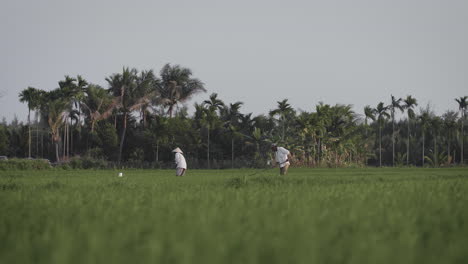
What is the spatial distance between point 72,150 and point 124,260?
55.7 metres

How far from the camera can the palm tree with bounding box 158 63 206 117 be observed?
192ft

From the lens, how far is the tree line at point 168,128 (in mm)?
48438

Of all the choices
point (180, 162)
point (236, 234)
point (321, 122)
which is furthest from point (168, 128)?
point (236, 234)

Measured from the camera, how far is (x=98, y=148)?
49.2m

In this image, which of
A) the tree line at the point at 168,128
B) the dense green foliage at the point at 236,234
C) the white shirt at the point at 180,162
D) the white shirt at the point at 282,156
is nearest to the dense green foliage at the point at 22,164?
the tree line at the point at 168,128

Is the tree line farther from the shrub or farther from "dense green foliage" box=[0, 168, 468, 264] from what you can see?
"dense green foliage" box=[0, 168, 468, 264]

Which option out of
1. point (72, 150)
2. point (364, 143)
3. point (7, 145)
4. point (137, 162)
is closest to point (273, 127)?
point (364, 143)

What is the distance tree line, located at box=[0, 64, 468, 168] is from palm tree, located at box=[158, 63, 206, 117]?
4.3 inches

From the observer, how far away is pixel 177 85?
2347 inches

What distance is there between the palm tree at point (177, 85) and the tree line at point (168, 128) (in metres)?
0.11

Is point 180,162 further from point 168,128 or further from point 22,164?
point 168,128

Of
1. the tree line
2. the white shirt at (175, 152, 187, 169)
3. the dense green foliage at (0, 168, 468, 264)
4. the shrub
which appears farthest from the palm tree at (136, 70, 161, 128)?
the dense green foliage at (0, 168, 468, 264)

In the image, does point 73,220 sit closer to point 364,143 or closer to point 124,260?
point 124,260

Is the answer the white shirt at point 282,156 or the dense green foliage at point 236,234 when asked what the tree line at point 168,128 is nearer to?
the white shirt at point 282,156
